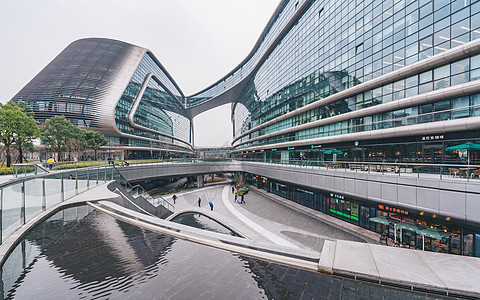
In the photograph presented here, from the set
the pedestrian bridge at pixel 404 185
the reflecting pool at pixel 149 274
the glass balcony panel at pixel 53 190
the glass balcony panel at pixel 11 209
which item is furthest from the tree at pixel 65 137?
the pedestrian bridge at pixel 404 185

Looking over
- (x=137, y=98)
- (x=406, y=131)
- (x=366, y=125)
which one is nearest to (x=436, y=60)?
(x=406, y=131)

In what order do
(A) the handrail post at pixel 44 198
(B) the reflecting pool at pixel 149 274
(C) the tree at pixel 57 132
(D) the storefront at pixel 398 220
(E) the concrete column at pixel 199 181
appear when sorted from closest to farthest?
(B) the reflecting pool at pixel 149 274, (A) the handrail post at pixel 44 198, (D) the storefront at pixel 398 220, (C) the tree at pixel 57 132, (E) the concrete column at pixel 199 181

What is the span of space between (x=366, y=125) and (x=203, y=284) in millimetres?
26504

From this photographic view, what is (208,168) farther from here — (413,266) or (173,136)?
(173,136)

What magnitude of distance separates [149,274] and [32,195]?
5.79m

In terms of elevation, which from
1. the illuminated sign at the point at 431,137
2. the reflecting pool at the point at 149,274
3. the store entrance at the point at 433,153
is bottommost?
the reflecting pool at the point at 149,274

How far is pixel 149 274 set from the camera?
153 inches

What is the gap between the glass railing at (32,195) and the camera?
4906mm

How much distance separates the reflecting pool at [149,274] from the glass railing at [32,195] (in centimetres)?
66

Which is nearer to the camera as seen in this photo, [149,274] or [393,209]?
[149,274]

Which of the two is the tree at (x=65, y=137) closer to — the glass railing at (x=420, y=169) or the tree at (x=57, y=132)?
the tree at (x=57, y=132)

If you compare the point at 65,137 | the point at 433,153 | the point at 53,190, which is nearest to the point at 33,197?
the point at 53,190

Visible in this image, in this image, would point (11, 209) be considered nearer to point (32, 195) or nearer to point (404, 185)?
point (32, 195)

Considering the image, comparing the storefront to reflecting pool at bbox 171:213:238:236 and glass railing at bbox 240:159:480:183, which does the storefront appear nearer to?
glass railing at bbox 240:159:480:183
